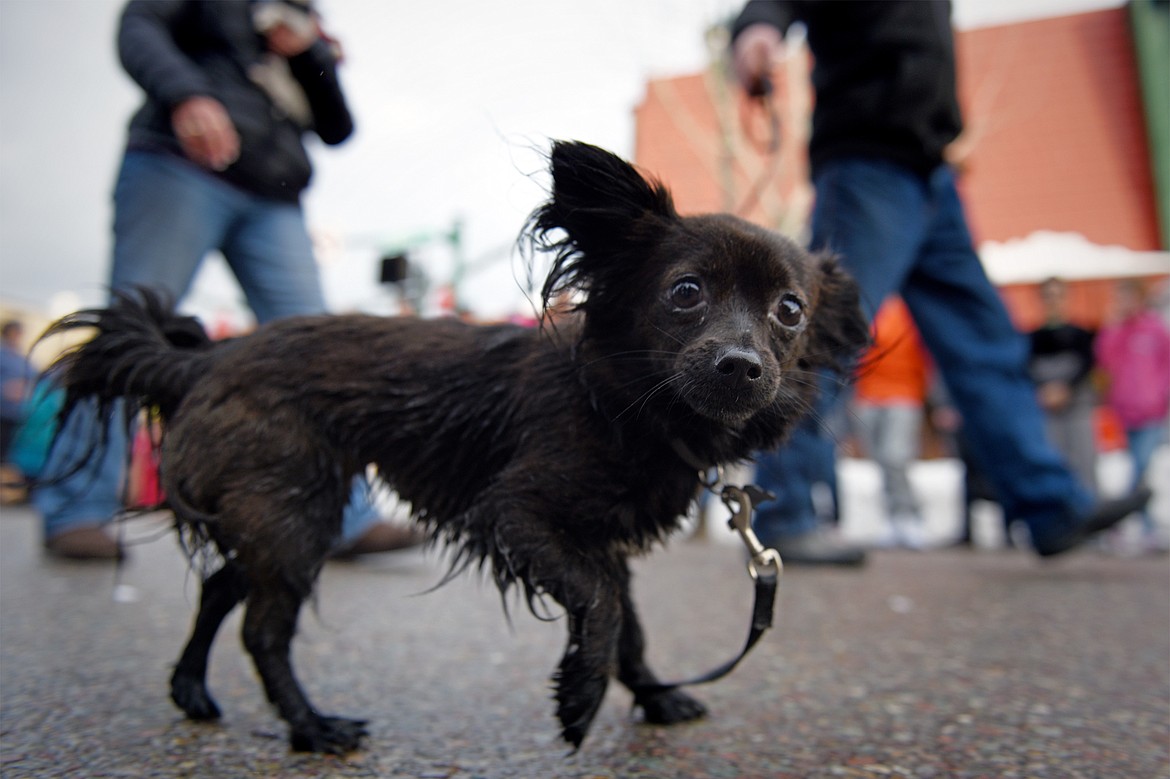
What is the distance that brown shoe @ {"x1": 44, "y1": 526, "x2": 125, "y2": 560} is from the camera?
4211 mm

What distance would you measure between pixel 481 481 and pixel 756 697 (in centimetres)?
102

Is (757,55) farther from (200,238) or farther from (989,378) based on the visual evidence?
(200,238)

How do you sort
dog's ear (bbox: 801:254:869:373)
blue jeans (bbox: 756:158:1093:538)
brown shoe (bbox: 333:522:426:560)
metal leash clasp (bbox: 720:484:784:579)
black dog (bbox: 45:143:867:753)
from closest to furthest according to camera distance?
black dog (bbox: 45:143:867:753) → metal leash clasp (bbox: 720:484:784:579) → dog's ear (bbox: 801:254:869:373) → blue jeans (bbox: 756:158:1093:538) → brown shoe (bbox: 333:522:426:560)

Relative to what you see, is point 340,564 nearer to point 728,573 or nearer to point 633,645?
point 728,573

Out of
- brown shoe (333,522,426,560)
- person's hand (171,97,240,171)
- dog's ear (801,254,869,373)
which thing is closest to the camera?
dog's ear (801,254,869,373)

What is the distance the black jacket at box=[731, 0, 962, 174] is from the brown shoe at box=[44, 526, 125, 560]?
4.12m

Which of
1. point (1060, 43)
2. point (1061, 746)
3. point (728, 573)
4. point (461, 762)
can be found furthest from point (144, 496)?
point (1060, 43)

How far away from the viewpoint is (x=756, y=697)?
232 centimetres

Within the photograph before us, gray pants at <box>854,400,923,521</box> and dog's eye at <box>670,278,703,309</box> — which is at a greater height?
dog's eye at <box>670,278,703,309</box>

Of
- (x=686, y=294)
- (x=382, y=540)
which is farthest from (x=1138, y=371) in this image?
(x=686, y=294)

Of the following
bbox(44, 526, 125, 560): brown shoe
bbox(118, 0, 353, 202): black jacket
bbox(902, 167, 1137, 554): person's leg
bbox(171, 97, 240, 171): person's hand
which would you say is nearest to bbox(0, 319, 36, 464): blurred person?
bbox(44, 526, 125, 560): brown shoe

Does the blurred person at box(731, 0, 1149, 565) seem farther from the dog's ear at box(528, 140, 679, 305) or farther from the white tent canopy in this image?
the white tent canopy

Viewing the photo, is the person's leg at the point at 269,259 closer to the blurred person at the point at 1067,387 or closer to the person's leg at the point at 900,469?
the person's leg at the point at 900,469

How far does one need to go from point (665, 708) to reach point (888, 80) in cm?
309
